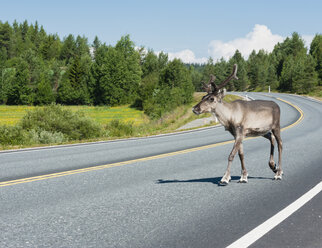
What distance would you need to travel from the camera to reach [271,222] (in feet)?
14.1

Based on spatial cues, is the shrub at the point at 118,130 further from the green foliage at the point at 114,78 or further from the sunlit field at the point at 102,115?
the green foliage at the point at 114,78

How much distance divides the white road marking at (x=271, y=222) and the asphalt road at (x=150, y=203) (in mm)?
76

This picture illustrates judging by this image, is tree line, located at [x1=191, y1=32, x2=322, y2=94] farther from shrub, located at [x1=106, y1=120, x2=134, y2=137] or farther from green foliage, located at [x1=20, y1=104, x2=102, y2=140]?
green foliage, located at [x1=20, y1=104, x2=102, y2=140]

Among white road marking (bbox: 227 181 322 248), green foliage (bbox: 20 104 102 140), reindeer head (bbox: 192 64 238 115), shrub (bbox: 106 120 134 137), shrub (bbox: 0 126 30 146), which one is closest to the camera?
white road marking (bbox: 227 181 322 248)

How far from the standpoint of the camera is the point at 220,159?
365 inches

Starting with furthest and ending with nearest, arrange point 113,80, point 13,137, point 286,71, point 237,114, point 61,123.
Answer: point 286,71 < point 113,80 < point 61,123 < point 13,137 < point 237,114

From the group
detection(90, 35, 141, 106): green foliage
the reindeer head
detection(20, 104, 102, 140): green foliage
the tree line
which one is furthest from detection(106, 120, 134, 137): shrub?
the tree line

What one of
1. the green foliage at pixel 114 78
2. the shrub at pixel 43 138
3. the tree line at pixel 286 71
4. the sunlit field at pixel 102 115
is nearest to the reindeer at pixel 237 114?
the shrub at pixel 43 138

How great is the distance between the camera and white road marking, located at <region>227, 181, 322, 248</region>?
366 cm

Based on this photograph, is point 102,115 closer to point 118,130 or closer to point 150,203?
point 118,130

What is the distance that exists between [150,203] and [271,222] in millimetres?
1856

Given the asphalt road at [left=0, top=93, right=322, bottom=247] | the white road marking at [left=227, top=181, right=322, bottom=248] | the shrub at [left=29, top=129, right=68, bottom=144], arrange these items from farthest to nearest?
the shrub at [left=29, top=129, right=68, bottom=144]
the asphalt road at [left=0, top=93, right=322, bottom=247]
the white road marking at [left=227, top=181, right=322, bottom=248]

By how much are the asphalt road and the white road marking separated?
8cm

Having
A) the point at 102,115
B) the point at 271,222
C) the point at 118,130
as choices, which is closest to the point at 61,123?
the point at 118,130
